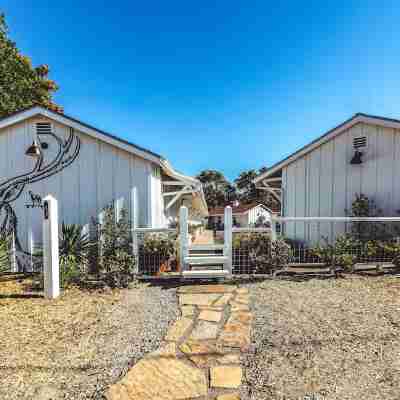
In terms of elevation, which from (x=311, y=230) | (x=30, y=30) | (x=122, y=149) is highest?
(x=30, y=30)

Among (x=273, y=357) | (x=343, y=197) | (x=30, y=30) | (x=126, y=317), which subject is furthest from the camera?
(x=30, y=30)

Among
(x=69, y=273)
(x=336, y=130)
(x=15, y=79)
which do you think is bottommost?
(x=69, y=273)

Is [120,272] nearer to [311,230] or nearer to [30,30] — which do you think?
[311,230]

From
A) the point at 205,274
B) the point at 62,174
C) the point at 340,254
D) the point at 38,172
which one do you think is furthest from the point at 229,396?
the point at 38,172

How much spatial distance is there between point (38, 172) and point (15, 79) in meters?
12.6

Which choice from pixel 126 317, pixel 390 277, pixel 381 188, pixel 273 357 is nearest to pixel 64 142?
pixel 126 317

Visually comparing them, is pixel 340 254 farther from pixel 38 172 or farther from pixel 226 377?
pixel 38 172

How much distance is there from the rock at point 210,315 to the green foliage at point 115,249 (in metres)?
2.05

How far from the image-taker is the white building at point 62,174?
6074 mm

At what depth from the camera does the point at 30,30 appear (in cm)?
839

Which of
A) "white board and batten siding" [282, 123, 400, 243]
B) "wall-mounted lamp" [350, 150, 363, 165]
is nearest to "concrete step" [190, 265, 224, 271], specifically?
"white board and batten siding" [282, 123, 400, 243]

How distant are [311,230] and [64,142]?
805 cm

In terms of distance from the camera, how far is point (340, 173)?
7.15 meters

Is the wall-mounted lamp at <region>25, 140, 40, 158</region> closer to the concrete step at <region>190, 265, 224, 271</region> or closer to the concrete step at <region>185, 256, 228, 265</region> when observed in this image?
the concrete step at <region>185, 256, 228, 265</region>
